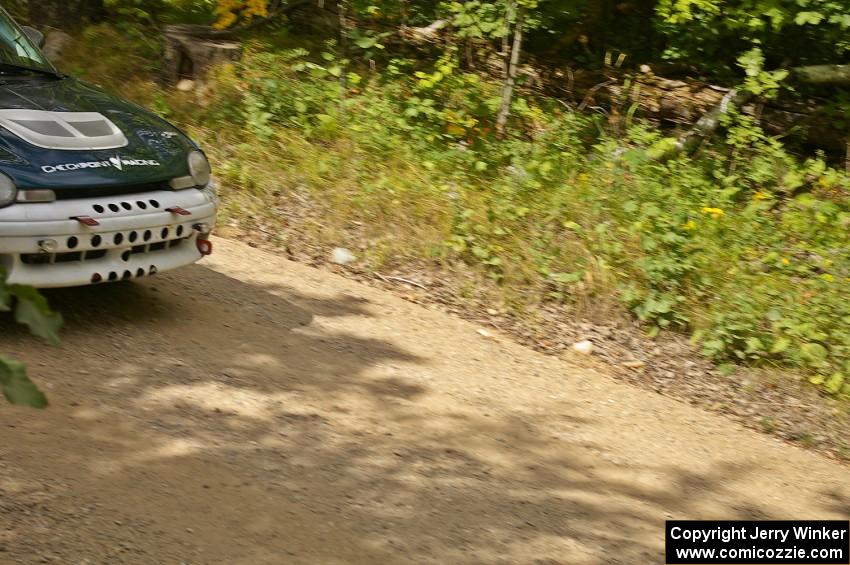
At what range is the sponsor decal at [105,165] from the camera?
5016 millimetres

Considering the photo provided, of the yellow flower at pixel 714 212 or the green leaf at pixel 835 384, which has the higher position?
the yellow flower at pixel 714 212

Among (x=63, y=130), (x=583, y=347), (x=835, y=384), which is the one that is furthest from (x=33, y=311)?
(x=835, y=384)

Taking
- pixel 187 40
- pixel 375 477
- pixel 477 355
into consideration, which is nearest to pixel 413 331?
pixel 477 355

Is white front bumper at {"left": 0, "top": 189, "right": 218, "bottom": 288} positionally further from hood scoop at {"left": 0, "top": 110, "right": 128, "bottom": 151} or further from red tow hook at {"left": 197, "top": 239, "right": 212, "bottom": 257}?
hood scoop at {"left": 0, "top": 110, "right": 128, "bottom": 151}

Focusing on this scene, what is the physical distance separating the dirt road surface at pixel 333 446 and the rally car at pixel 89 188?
49 centimetres

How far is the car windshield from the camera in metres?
6.05

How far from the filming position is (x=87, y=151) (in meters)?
5.22

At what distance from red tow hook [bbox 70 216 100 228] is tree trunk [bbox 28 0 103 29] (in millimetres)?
7524

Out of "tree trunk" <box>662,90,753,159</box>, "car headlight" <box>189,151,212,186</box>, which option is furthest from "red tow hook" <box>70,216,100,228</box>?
"tree trunk" <box>662,90,753,159</box>

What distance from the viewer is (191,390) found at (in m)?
5.15

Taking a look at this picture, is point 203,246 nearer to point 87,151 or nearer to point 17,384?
point 87,151

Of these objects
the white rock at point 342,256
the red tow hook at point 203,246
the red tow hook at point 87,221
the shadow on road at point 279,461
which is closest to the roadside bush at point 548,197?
the white rock at point 342,256

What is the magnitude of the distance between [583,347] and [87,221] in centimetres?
343

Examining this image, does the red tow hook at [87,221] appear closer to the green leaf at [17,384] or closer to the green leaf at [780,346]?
the green leaf at [17,384]
